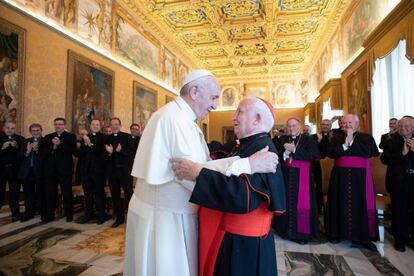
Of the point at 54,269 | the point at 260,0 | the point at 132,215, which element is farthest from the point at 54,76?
the point at 260,0

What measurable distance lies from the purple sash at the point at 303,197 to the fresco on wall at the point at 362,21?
440 centimetres

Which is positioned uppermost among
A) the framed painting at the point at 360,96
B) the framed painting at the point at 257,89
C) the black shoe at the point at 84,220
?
the framed painting at the point at 257,89

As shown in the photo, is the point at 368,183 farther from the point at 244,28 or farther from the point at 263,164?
the point at 244,28

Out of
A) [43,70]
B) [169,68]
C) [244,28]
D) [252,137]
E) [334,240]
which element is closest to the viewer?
[252,137]

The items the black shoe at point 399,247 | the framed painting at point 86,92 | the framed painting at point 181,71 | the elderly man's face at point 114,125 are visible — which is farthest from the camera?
the framed painting at point 181,71

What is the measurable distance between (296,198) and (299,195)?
0.07 m

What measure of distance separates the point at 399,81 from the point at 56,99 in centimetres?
788

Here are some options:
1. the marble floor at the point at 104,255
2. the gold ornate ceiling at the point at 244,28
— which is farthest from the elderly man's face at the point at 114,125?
the gold ornate ceiling at the point at 244,28

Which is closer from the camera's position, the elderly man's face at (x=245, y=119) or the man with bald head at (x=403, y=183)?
the elderly man's face at (x=245, y=119)

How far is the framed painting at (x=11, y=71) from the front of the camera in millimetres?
4891

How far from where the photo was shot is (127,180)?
5066mm

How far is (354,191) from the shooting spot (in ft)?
12.8

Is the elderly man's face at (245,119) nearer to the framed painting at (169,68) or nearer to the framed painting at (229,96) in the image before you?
the framed painting at (169,68)

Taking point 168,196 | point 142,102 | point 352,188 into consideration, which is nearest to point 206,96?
point 168,196
